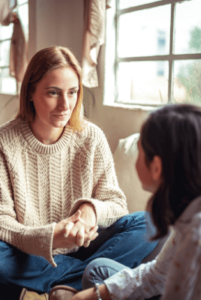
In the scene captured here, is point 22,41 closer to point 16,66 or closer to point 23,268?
point 16,66

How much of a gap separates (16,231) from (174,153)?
75 centimetres

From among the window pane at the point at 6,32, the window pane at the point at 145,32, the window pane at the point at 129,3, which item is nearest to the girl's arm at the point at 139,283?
the window pane at the point at 145,32

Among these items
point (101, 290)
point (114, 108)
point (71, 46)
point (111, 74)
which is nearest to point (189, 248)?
point (101, 290)

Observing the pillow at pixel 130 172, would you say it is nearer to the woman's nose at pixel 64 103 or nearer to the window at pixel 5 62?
the woman's nose at pixel 64 103

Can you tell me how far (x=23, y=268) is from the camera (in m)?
1.17

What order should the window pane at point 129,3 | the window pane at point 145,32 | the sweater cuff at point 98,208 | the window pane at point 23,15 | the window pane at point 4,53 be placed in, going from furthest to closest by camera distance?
1. the window pane at point 4,53
2. the window pane at point 23,15
3. the window pane at point 129,3
4. the window pane at point 145,32
5. the sweater cuff at point 98,208

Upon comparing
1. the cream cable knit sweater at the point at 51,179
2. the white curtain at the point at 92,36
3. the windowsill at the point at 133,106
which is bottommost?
the cream cable knit sweater at the point at 51,179

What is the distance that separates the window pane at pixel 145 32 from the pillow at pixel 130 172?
627 millimetres

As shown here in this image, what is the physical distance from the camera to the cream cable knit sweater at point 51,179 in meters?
1.26

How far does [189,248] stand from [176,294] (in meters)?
0.10

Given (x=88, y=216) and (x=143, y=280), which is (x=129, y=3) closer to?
(x=88, y=216)

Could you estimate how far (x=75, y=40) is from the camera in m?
2.64

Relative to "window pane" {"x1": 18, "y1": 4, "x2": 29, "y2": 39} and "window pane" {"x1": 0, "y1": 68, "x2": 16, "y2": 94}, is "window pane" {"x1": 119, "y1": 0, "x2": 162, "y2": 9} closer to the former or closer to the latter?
"window pane" {"x1": 18, "y1": 4, "x2": 29, "y2": 39}

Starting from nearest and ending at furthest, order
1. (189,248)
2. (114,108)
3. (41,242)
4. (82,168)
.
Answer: (189,248) < (41,242) < (82,168) < (114,108)
